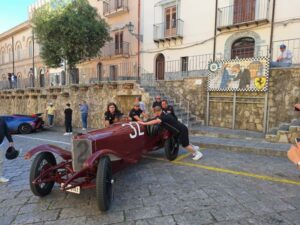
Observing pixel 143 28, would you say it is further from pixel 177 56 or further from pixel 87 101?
pixel 87 101

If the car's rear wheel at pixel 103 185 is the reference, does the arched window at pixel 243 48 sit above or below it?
above

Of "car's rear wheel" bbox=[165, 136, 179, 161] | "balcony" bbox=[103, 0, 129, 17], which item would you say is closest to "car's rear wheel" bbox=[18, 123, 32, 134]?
"car's rear wheel" bbox=[165, 136, 179, 161]

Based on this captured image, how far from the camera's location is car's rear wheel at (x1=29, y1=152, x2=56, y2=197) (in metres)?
3.57

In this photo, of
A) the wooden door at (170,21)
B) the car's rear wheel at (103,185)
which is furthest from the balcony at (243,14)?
the car's rear wheel at (103,185)

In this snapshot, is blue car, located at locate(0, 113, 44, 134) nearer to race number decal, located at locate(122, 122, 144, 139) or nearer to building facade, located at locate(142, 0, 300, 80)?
building facade, located at locate(142, 0, 300, 80)

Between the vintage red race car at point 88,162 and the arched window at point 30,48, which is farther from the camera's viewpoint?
the arched window at point 30,48

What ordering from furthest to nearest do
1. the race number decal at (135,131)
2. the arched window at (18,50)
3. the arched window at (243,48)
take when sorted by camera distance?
the arched window at (18,50)
the arched window at (243,48)
the race number decal at (135,131)

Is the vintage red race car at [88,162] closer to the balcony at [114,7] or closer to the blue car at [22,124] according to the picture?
the blue car at [22,124]

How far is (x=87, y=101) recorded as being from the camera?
43.7 feet

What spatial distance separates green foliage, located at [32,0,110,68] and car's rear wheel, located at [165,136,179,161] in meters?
12.0

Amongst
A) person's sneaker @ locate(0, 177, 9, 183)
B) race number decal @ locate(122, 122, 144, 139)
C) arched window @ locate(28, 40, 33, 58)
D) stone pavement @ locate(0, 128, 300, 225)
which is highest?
arched window @ locate(28, 40, 33, 58)

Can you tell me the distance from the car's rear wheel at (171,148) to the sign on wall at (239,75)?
4521 mm

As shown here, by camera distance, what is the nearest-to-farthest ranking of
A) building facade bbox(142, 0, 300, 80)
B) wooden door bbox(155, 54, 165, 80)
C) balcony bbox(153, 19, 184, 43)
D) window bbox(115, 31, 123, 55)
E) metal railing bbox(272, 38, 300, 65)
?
metal railing bbox(272, 38, 300, 65), building facade bbox(142, 0, 300, 80), balcony bbox(153, 19, 184, 43), wooden door bbox(155, 54, 165, 80), window bbox(115, 31, 123, 55)

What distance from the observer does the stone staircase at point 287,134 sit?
6858 mm
